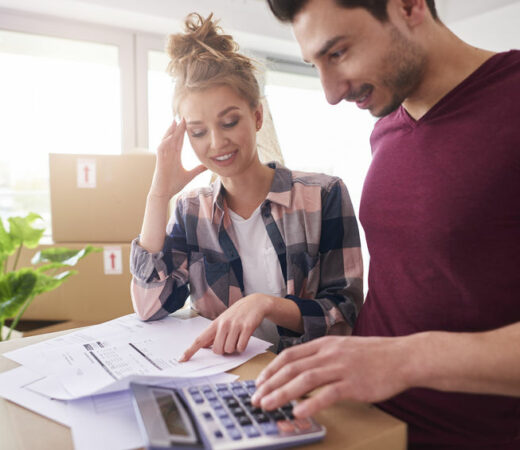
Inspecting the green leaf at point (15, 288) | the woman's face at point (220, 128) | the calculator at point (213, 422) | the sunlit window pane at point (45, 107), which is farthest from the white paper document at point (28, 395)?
the sunlit window pane at point (45, 107)

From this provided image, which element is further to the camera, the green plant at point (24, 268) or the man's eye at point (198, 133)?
the green plant at point (24, 268)

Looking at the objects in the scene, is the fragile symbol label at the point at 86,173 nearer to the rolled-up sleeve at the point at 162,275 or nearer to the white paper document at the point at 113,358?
the rolled-up sleeve at the point at 162,275

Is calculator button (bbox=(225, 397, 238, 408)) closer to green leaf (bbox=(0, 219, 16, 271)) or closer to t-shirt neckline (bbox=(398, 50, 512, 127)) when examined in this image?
t-shirt neckline (bbox=(398, 50, 512, 127))

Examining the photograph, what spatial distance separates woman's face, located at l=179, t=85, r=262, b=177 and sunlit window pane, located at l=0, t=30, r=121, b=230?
59.2 inches

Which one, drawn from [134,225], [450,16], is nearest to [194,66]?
[134,225]

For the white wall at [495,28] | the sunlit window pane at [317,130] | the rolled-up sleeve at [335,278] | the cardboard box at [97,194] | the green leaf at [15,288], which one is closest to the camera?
the rolled-up sleeve at [335,278]

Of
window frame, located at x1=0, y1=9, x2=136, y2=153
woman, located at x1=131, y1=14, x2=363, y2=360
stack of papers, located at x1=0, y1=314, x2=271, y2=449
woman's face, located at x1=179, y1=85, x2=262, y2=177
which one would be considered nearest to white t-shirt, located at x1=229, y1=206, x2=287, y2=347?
woman, located at x1=131, y1=14, x2=363, y2=360

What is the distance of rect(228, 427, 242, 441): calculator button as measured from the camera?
40cm

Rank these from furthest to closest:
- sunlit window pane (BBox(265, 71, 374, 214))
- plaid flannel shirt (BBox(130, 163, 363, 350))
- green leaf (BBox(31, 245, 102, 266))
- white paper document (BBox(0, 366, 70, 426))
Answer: sunlit window pane (BBox(265, 71, 374, 214)) → green leaf (BBox(31, 245, 102, 266)) → plaid flannel shirt (BBox(130, 163, 363, 350)) → white paper document (BBox(0, 366, 70, 426))

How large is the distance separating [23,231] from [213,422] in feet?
4.77

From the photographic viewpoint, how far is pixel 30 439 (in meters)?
0.46

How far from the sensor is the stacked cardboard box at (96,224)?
181 cm

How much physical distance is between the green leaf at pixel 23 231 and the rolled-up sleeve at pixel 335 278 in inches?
45.4

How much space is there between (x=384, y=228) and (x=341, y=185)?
0.30m
